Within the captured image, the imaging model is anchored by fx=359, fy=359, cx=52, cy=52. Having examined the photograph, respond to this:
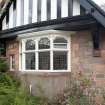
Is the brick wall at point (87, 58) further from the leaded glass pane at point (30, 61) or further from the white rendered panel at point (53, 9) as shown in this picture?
the leaded glass pane at point (30, 61)

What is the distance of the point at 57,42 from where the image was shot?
46.5 ft

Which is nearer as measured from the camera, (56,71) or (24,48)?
(56,71)

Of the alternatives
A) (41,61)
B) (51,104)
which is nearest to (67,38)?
(41,61)

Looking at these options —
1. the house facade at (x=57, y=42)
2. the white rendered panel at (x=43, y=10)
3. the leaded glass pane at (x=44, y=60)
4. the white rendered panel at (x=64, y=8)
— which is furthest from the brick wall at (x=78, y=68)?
the white rendered panel at (x=43, y=10)

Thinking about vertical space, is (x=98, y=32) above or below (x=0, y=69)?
above

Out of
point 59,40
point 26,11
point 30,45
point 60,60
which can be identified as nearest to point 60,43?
point 59,40

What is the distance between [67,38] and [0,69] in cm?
487

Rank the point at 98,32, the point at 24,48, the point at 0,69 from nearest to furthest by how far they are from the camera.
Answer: the point at 98,32, the point at 24,48, the point at 0,69

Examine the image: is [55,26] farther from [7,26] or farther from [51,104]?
[7,26]

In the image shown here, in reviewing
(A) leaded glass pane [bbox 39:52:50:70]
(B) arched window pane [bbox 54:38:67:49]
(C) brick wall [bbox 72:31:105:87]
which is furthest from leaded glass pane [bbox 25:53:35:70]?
(C) brick wall [bbox 72:31:105:87]

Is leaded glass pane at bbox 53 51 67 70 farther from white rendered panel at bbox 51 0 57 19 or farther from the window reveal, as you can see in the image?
white rendered panel at bbox 51 0 57 19

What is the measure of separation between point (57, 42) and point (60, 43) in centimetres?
13

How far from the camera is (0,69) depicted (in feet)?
57.3

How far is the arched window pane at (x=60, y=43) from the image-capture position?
46.2ft
